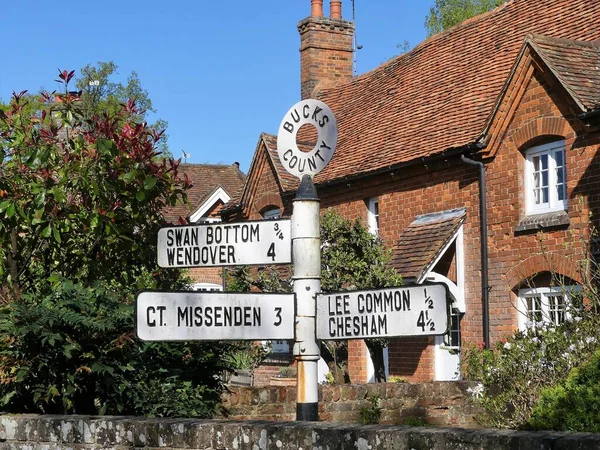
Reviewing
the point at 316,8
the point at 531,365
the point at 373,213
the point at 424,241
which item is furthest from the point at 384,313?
the point at 316,8

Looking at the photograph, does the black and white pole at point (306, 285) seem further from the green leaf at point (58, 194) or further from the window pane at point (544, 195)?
the window pane at point (544, 195)

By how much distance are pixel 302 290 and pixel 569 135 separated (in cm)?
1251

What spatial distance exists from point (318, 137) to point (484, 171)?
1346cm

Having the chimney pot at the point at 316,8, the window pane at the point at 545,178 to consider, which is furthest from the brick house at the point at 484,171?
the chimney pot at the point at 316,8

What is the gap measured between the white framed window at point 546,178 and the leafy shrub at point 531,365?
584 cm

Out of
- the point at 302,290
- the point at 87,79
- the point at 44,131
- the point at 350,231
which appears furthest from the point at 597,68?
the point at 87,79

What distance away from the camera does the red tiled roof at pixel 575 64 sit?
684 inches

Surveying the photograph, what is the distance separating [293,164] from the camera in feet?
20.9

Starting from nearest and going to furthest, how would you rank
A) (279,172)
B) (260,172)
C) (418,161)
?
(418,161) → (279,172) → (260,172)

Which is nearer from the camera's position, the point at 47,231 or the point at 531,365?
the point at 47,231

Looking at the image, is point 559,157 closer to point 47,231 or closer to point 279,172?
point 279,172

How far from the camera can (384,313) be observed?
6.01 metres

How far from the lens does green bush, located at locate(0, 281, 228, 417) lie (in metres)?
8.98

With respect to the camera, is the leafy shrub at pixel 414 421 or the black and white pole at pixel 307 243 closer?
the black and white pole at pixel 307 243
